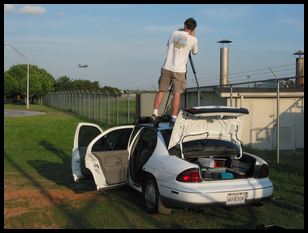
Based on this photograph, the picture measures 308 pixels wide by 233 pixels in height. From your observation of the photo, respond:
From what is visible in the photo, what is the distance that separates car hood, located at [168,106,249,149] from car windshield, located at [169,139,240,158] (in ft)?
0.20

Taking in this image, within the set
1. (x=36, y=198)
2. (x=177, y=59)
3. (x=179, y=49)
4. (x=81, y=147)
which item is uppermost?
(x=179, y=49)

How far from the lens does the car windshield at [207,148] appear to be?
7.42 meters

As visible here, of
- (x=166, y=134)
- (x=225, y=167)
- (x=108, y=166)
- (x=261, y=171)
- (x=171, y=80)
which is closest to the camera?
(x=261, y=171)

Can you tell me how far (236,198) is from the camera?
269 inches

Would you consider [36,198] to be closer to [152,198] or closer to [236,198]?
[152,198]

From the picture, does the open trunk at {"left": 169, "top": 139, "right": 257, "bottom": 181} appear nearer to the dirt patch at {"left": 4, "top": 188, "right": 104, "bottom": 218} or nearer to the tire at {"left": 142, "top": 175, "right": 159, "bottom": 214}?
the tire at {"left": 142, "top": 175, "right": 159, "bottom": 214}

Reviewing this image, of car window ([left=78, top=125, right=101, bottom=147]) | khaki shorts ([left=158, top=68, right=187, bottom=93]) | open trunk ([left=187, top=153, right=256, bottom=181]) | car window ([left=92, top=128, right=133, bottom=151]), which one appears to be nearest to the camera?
open trunk ([left=187, top=153, right=256, bottom=181])

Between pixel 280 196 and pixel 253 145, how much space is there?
11705mm

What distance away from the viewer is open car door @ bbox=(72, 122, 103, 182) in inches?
366

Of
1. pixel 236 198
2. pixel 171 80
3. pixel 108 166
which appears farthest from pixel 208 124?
pixel 171 80

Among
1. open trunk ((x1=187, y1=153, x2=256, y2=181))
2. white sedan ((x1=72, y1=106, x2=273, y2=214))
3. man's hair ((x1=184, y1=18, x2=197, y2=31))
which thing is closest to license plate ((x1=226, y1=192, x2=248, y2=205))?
white sedan ((x1=72, y1=106, x2=273, y2=214))

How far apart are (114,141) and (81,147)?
775 millimetres

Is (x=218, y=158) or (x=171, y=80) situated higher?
(x=171, y=80)

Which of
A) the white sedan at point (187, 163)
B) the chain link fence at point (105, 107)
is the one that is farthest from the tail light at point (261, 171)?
the chain link fence at point (105, 107)
